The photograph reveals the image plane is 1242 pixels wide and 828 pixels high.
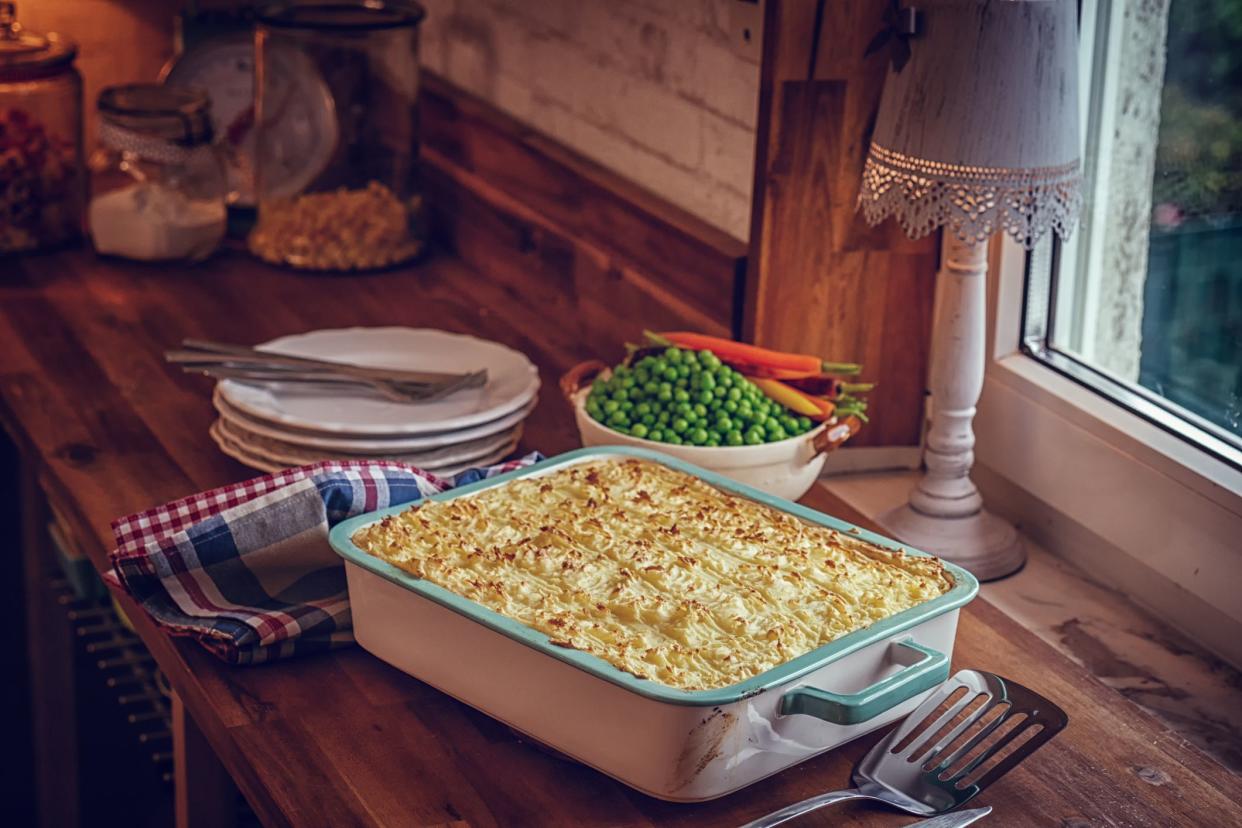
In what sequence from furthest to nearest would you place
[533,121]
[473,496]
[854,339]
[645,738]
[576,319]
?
[533,121]
[576,319]
[854,339]
[473,496]
[645,738]

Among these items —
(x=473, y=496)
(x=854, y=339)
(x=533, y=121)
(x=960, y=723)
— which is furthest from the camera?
(x=533, y=121)

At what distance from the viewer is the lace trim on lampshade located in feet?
4.24

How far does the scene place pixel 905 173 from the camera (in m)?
1.33

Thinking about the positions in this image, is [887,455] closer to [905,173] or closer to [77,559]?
[905,173]

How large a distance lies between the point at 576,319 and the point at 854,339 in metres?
0.55

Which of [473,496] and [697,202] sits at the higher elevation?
[697,202]

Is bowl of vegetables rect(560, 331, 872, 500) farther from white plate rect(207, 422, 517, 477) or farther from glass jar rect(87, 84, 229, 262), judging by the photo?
glass jar rect(87, 84, 229, 262)

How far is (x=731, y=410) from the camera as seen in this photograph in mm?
1440

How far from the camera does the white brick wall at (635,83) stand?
70.4 inches

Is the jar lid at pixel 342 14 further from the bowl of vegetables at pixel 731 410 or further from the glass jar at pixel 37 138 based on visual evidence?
the bowl of vegetables at pixel 731 410

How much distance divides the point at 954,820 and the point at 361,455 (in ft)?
2.41

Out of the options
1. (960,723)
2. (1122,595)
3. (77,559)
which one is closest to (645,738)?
(960,723)

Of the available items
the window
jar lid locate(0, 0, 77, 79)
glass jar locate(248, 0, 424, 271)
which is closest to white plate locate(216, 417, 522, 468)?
the window

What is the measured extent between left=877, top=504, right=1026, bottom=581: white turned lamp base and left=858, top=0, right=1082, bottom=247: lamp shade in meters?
0.32
